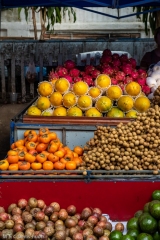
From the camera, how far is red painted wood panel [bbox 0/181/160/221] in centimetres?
367

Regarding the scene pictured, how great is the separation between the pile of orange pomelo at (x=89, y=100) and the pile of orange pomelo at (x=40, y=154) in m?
0.69

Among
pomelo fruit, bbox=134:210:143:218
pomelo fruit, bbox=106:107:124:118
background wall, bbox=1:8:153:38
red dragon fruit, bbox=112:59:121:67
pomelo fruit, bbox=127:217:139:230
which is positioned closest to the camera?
pomelo fruit, bbox=127:217:139:230

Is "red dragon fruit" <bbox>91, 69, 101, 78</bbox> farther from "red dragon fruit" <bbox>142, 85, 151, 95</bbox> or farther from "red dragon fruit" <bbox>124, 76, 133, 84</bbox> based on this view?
"red dragon fruit" <bbox>142, 85, 151, 95</bbox>

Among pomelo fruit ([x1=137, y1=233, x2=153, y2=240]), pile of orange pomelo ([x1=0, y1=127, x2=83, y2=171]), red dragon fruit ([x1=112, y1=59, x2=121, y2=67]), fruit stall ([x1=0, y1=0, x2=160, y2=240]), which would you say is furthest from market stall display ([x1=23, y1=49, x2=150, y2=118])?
pomelo fruit ([x1=137, y1=233, x2=153, y2=240])

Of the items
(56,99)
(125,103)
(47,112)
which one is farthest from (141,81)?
(47,112)

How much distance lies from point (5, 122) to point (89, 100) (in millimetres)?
4027

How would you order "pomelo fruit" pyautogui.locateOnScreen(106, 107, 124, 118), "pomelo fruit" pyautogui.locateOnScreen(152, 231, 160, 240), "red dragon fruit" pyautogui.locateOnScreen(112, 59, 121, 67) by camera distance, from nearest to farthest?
"pomelo fruit" pyautogui.locateOnScreen(152, 231, 160, 240) < "pomelo fruit" pyautogui.locateOnScreen(106, 107, 124, 118) < "red dragon fruit" pyautogui.locateOnScreen(112, 59, 121, 67)

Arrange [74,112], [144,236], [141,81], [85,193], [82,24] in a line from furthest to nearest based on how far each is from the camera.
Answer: [82,24], [141,81], [74,112], [85,193], [144,236]

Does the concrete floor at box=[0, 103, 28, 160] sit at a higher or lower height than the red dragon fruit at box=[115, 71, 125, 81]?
lower

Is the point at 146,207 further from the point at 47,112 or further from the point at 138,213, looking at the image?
the point at 47,112

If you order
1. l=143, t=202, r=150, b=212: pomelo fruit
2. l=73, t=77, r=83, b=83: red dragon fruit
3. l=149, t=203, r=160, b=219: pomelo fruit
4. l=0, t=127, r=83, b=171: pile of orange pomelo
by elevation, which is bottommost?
l=143, t=202, r=150, b=212: pomelo fruit

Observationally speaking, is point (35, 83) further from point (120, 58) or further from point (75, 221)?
point (75, 221)

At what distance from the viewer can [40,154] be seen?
13.2 feet

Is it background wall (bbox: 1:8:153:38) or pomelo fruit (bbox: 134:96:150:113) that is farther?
background wall (bbox: 1:8:153:38)
